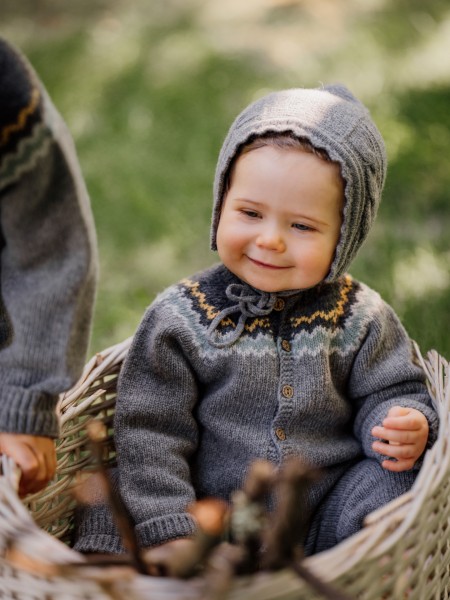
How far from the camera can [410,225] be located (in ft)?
9.40

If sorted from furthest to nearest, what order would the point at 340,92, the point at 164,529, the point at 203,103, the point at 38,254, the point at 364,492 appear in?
the point at 203,103 < the point at 340,92 < the point at 364,492 < the point at 164,529 < the point at 38,254

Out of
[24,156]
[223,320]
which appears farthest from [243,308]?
[24,156]

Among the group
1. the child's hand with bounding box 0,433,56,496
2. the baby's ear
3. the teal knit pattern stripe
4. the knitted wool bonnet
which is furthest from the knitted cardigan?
the teal knit pattern stripe

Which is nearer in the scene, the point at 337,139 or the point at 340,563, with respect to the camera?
the point at 340,563

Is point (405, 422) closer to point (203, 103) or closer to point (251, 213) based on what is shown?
point (251, 213)

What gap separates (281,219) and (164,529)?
2.09ft

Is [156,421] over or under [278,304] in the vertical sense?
under

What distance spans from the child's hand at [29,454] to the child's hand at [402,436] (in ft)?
2.10

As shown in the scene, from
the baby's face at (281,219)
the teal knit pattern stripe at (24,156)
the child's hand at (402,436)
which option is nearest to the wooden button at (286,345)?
the baby's face at (281,219)

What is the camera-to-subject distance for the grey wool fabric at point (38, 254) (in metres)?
1.17

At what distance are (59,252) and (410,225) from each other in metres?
1.88

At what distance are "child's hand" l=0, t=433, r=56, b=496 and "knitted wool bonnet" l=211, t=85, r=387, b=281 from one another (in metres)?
0.63

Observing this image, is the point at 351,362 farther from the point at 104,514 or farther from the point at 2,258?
the point at 2,258

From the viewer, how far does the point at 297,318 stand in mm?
1679
